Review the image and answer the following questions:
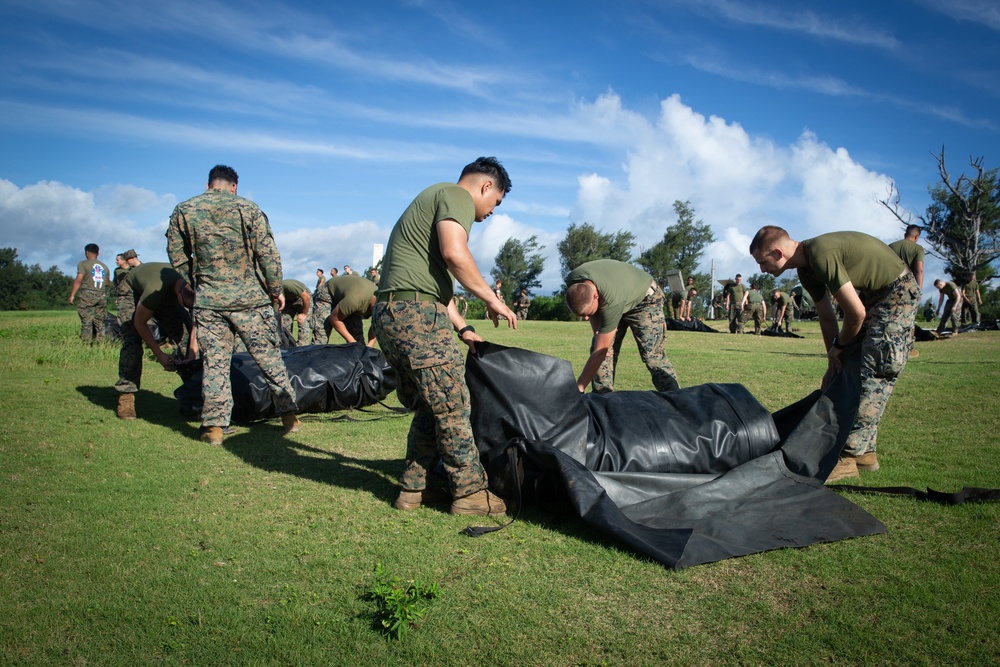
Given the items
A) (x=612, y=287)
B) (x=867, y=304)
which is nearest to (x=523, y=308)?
(x=612, y=287)

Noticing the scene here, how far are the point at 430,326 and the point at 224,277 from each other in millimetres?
2955

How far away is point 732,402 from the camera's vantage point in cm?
427

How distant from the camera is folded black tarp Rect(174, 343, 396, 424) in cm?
Answer: 652

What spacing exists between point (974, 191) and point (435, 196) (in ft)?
135

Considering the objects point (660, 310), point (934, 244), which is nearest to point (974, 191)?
point (934, 244)

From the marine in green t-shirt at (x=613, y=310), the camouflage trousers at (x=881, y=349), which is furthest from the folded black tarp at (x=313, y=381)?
the camouflage trousers at (x=881, y=349)

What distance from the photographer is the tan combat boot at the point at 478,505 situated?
376cm

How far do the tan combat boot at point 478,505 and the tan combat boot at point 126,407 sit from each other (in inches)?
181

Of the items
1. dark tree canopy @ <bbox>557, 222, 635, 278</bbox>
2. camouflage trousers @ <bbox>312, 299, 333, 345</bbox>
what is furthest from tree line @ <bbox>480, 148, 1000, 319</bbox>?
camouflage trousers @ <bbox>312, 299, 333, 345</bbox>

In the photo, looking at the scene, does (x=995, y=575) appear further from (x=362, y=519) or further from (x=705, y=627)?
(x=362, y=519)

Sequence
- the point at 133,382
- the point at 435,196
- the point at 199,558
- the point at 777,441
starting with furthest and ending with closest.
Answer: the point at 133,382 → the point at 777,441 → the point at 435,196 → the point at 199,558

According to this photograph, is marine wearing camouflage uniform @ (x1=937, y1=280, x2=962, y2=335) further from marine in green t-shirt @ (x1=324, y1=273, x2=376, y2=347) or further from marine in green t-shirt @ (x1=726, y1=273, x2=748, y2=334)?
marine in green t-shirt @ (x1=324, y1=273, x2=376, y2=347)

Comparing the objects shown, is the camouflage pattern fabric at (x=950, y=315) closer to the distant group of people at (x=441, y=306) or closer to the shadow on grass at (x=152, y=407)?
the distant group of people at (x=441, y=306)

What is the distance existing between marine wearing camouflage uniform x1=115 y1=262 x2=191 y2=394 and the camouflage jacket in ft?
3.13
